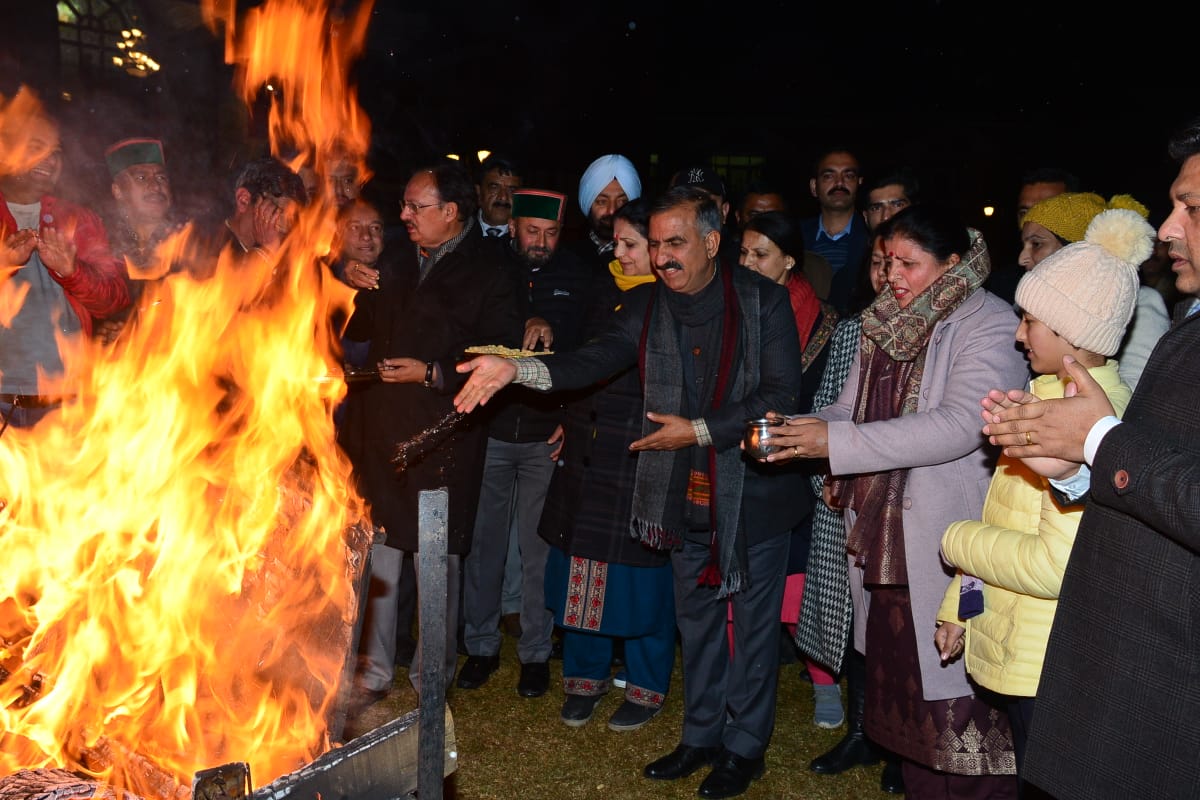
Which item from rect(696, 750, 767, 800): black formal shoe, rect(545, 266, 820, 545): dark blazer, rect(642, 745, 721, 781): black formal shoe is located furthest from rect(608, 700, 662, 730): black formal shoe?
rect(545, 266, 820, 545): dark blazer

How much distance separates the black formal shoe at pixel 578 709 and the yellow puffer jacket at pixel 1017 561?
251cm

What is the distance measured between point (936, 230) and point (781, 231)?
1476 millimetres

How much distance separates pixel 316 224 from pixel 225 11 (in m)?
9.00

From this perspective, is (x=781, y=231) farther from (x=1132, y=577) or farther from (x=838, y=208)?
(x=1132, y=577)

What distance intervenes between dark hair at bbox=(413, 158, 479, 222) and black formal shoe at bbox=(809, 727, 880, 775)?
3.44 m

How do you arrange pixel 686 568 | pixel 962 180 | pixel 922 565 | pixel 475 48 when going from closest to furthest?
pixel 922 565 < pixel 686 568 < pixel 475 48 < pixel 962 180

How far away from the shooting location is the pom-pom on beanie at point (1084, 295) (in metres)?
2.98

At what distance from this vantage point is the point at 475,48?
16281 mm

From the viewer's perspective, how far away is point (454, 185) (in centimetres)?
533

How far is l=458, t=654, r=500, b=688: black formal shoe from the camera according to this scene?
226 inches

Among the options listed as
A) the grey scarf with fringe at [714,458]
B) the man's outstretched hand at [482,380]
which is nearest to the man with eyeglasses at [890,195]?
the grey scarf with fringe at [714,458]

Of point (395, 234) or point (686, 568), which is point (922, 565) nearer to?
point (686, 568)

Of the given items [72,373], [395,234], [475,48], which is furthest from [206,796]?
[475,48]

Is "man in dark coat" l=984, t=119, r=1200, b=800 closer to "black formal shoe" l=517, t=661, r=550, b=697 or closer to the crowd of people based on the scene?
the crowd of people
